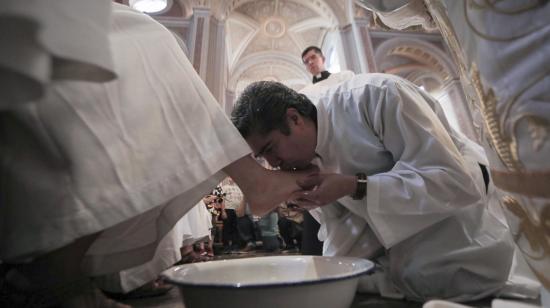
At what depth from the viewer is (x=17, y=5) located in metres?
0.19

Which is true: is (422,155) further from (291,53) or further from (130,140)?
(291,53)

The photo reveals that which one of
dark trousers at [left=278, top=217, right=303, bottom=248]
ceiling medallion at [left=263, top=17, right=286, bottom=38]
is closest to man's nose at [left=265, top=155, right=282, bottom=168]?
dark trousers at [left=278, top=217, right=303, bottom=248]

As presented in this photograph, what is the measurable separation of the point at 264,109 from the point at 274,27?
24.1 feet

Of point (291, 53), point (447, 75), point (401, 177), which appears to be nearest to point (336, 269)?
point (401, 177)

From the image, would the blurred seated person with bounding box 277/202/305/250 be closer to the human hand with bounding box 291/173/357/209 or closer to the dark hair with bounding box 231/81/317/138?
the dark hair with bounding box 231/81/317/138

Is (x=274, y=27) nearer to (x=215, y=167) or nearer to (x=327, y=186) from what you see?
(x=327, y=186)

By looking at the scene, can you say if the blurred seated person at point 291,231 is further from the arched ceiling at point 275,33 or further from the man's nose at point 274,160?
the arched ceiling at point 275,33

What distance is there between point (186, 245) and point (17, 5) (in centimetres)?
160

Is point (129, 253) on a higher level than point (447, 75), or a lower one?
lower

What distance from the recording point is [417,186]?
67 centimetres

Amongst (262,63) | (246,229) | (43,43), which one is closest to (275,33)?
(262,63)

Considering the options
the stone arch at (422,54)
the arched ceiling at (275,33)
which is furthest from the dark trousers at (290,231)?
the arched ceiling at (275,33)

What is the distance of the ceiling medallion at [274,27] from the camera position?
7296 millimetres

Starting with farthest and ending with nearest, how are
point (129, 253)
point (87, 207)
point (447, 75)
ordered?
point (447, 75) < point (129, 253) < point (87, 207)
